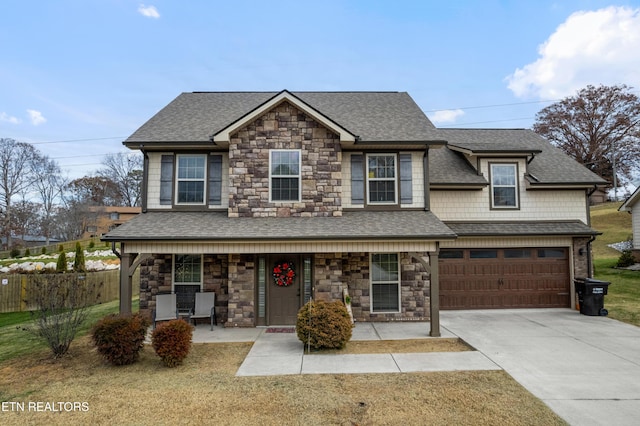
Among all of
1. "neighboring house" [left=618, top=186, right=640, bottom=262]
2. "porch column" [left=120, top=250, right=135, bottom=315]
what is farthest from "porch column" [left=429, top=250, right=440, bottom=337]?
"neighboring house" [left=618, top=186, right=640, bottom=262]

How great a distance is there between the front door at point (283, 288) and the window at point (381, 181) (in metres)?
2.93

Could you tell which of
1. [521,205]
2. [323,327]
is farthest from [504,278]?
[323,327]

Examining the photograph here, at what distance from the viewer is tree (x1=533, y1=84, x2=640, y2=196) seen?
3247 cm

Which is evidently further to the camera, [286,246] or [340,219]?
[340,219]

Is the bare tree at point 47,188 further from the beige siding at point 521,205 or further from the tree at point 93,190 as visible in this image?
the beige siding at point 521,205

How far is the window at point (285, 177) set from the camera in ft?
32.1

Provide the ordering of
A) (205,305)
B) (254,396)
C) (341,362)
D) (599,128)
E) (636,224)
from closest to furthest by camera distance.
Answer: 1. (254,396)
2. (341,362)
3. (205,305)
4. (636,224)
5. (599,128)

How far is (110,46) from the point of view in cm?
1989

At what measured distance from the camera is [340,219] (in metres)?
9.53

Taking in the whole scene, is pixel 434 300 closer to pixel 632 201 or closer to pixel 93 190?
pixel 632 201

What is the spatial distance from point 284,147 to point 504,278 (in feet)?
27.4

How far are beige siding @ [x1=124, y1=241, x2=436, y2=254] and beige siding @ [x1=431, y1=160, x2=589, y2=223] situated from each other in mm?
3407

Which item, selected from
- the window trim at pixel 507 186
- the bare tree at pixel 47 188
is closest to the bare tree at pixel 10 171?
the bare tree at pixel 47 188

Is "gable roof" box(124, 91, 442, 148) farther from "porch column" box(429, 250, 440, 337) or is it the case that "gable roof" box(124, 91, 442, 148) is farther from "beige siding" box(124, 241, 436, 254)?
"porch column" box(429, 250, 440, 337)
